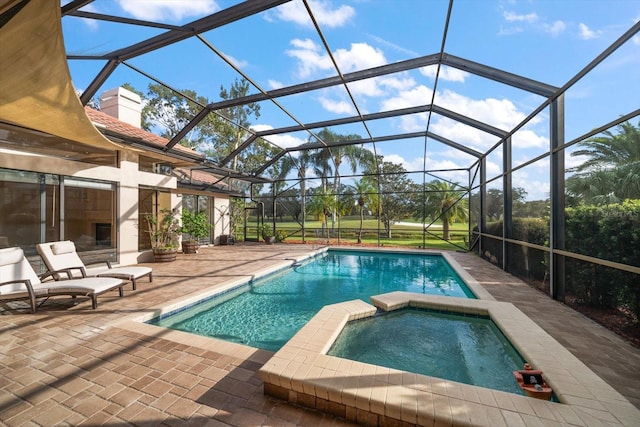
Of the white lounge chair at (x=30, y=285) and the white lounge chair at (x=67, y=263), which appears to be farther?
the white lounge chair at (x=67, y=263)

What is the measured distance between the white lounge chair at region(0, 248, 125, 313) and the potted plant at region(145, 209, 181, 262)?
4236 millimetres

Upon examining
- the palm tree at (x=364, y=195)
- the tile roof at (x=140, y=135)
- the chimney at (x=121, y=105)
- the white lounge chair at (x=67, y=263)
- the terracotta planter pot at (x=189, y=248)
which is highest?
the chimney at (x=121, y=105)

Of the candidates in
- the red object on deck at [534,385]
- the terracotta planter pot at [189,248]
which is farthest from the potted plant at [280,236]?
the red object on deck at [534,385]

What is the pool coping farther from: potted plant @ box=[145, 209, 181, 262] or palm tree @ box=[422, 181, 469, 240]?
palm tree @ box=[422, 181, 469, 240]

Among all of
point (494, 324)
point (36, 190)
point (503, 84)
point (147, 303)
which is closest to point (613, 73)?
point (503, 84)

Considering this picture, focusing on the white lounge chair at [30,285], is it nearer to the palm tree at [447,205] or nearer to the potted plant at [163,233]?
the potted plant at [163,233]

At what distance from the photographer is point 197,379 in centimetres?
272

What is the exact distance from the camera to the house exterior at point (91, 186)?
6.13 m

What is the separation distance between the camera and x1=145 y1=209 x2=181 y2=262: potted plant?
30.1 ft

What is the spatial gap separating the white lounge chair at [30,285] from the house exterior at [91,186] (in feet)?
6.55

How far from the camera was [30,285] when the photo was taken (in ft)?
13.9

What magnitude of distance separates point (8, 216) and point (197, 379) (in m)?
6.68

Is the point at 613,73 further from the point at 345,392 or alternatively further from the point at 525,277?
the point at 345,392

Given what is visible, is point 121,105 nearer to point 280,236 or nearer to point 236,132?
point 280,236
